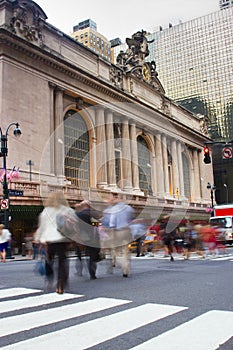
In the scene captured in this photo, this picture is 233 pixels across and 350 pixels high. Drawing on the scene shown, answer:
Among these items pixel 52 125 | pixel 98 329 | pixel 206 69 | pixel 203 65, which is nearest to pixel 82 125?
pixel 52 125

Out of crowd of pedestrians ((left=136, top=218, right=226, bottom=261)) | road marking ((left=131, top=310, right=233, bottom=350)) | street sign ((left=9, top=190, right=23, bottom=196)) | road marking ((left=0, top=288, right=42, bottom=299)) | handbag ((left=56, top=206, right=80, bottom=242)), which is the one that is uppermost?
street sign ((left=9, top=190, right=23, bottom=196))

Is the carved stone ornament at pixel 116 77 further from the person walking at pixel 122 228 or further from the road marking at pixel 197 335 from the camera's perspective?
the road marking at pixel 197 335

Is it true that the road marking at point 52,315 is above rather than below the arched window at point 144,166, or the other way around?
below

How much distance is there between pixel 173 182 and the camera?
2104 inches

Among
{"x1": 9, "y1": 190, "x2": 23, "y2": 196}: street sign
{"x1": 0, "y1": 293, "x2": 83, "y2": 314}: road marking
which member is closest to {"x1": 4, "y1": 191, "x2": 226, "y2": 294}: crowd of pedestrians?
{"x1": 0, "y1": 293, "x2": 83, "y2": 314}: road marking

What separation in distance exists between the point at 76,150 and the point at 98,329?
33211 millimetres

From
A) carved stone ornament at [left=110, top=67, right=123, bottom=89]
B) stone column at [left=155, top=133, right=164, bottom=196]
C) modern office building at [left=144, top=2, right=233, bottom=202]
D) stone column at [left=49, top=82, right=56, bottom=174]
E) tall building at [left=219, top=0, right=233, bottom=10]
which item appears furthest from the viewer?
tall building at [left=219, top=0, right=233, bottom=10]

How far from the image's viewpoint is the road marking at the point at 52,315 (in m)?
4.69

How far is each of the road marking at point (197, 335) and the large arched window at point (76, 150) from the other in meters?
31.3

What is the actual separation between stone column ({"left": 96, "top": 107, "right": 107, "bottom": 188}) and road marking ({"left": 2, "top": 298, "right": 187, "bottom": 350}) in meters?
32.5

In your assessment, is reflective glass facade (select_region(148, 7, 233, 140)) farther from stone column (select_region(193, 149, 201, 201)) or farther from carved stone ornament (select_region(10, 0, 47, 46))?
carved stone ornament (select_region(10, 0, 47, 46))

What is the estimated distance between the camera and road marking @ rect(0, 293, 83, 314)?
5.87 metres

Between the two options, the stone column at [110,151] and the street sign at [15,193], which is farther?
the stone column at [110,151]

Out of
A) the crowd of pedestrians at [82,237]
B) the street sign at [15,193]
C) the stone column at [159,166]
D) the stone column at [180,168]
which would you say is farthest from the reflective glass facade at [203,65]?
the crowd of pedestrians at [82,237]
